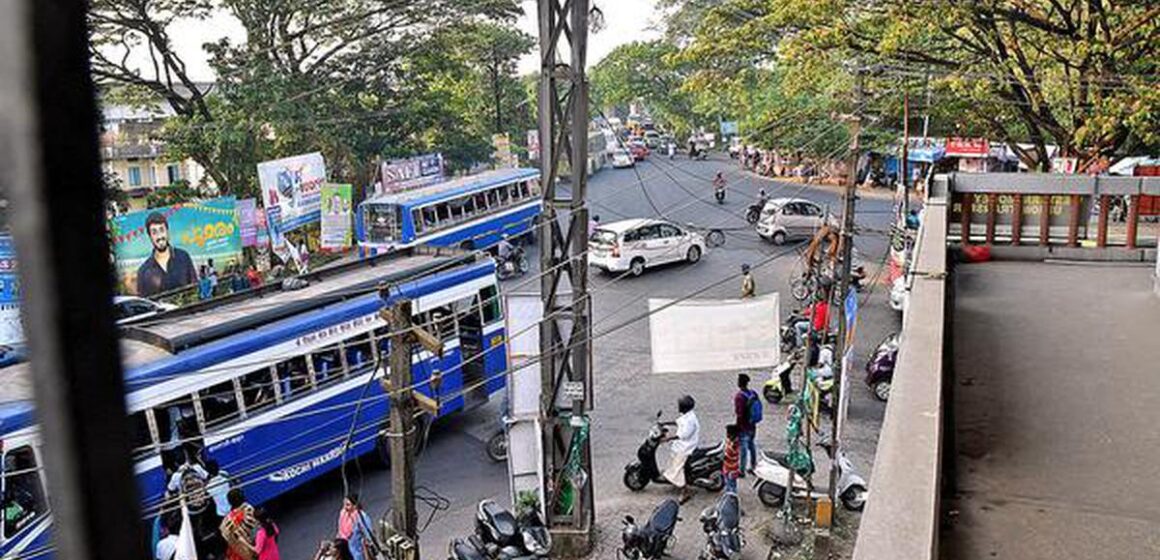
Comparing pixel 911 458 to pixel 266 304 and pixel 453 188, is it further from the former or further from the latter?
pixel 453 188

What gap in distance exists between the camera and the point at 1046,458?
4.21 m

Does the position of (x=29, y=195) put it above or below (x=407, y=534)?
above

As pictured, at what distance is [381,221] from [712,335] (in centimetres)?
1319

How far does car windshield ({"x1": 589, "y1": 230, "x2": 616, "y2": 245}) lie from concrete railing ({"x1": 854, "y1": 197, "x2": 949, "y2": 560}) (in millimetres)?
14789

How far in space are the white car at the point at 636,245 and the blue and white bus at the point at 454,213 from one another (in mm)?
1680

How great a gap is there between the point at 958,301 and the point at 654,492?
4144 mm

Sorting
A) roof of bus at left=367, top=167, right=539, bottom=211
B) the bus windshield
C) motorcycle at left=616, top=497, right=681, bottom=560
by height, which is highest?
roof of bus at left=367, top=167, right=539, bottom=211

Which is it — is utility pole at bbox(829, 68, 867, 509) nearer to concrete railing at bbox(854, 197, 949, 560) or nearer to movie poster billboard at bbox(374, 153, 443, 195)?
concrete railing at bbox(854, 197, 949, 560)

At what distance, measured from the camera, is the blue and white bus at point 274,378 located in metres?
8.52

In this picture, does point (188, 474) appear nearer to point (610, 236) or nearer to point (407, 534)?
point (407, 534)

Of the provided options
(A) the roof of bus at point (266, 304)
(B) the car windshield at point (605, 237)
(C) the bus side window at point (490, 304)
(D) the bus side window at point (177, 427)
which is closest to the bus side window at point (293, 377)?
(A) the roof of bus at point (266, 304)

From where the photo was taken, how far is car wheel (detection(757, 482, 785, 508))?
9.68 meters

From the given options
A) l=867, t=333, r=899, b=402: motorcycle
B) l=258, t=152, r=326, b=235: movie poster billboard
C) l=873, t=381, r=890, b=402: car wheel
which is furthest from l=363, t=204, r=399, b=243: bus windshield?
l=873, t=381, r=890, b=402: car wheel

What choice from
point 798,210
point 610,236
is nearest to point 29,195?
point 610,236
